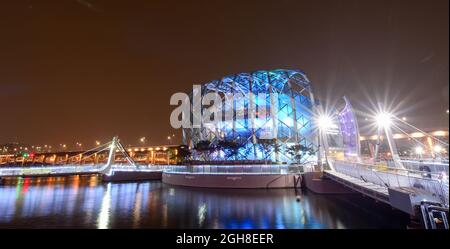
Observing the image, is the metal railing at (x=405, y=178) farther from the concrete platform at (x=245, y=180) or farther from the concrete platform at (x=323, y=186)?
the concrete platform at (x=245, y=180)

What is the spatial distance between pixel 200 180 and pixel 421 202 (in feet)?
93.8

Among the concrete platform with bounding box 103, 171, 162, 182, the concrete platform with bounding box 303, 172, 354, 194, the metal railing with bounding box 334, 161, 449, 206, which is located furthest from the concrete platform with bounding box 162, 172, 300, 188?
the concrete platform with bounding box 103, 171, 162, 182

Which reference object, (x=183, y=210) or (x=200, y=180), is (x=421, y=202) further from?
(x=200, y=180)

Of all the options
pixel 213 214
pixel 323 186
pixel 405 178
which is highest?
pixel 405 178

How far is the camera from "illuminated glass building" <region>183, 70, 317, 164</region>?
182 feet

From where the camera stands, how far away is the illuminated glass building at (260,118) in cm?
5541

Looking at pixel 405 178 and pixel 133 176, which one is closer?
pixel 405 178

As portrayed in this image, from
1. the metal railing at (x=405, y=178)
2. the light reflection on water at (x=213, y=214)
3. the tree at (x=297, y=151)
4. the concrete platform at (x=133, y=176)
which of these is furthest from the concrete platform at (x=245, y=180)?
the concrete platform at (x=133, y=176)

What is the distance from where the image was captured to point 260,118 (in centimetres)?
6194

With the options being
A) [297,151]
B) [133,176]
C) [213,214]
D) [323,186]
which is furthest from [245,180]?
[133,176]

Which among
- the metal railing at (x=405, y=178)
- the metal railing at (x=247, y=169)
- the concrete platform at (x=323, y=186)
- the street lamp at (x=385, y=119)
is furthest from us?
the metal railing at (x=247, y=169)

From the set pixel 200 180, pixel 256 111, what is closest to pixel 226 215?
pixel 200 180

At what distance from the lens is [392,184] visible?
13562 millimetres

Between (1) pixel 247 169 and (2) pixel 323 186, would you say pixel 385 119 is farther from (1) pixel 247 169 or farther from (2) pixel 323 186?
(1) pixel 247 169
